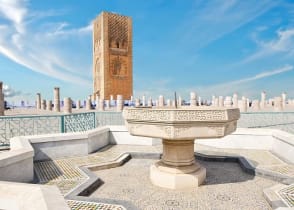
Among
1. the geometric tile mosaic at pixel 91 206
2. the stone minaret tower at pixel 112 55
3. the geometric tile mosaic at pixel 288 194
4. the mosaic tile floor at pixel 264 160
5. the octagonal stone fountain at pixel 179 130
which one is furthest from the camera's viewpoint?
the stone minaret tower at pixel 112 55

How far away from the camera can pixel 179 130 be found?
11.9ft

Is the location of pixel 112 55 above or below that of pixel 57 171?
above

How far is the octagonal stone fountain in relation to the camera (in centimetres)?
362

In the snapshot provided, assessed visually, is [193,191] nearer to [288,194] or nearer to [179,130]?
[179,130]

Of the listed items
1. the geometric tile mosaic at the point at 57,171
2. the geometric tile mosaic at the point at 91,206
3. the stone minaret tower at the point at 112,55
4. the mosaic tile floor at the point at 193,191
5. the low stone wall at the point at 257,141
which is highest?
the stone minaret tower at the point at 112,55

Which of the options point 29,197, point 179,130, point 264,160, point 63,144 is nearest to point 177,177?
point 179,130

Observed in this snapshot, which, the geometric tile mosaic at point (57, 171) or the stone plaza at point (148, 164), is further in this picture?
the geometric tile mosaic at point (57, 171)

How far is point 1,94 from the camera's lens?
524 inches

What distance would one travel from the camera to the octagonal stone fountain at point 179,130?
3.62m

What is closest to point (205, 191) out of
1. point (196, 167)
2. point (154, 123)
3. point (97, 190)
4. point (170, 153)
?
point (196, 167)

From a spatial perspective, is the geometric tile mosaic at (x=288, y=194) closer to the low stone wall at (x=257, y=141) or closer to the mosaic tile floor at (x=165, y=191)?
the mosaic tile floor at (x=165, y=191)

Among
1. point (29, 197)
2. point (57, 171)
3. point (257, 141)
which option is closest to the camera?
point (29, 197)

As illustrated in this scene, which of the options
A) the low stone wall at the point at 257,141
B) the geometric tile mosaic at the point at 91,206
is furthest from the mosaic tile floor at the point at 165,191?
the low stone wall at the point at 257,141

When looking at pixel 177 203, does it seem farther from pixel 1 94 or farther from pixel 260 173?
pixel 1 94
